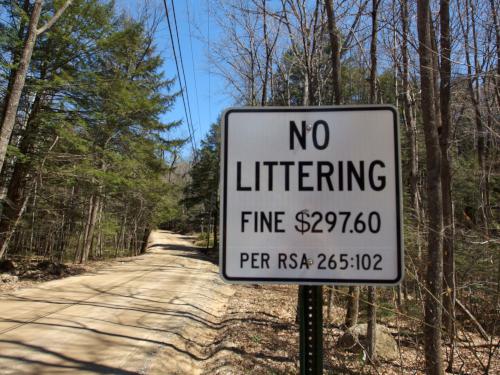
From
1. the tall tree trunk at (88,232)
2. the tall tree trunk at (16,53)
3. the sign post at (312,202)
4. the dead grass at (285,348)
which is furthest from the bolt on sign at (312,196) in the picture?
the tall tree trunk at (88,232)

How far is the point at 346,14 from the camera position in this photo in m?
11.3

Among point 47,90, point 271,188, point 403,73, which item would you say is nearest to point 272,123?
point 271,188

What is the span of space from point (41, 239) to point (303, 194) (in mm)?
41580

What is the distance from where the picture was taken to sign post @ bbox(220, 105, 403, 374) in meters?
1.53

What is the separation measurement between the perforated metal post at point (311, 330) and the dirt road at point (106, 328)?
566cm

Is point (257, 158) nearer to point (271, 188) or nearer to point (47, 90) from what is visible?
point (271, 188)

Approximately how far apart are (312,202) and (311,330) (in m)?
0.47

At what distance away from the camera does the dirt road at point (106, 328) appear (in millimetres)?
6730

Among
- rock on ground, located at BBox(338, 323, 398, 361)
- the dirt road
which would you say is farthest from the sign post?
rock on ground, located at BBox(338, 323, 398, 361)

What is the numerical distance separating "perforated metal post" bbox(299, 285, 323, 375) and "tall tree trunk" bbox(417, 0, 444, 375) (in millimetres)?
3940

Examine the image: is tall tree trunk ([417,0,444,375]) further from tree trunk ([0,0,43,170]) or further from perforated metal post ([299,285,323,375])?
tree trunk ([0,0,43,170])

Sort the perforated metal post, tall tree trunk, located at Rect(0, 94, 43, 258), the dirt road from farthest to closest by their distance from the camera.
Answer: tall tree trunk, located at Rect(0, 94, 43, 258)
the dirt road
the perforated metal post

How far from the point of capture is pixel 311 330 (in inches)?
60.5

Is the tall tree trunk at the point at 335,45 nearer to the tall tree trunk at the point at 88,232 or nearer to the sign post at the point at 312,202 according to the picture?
the sign post at the point at 312,202
